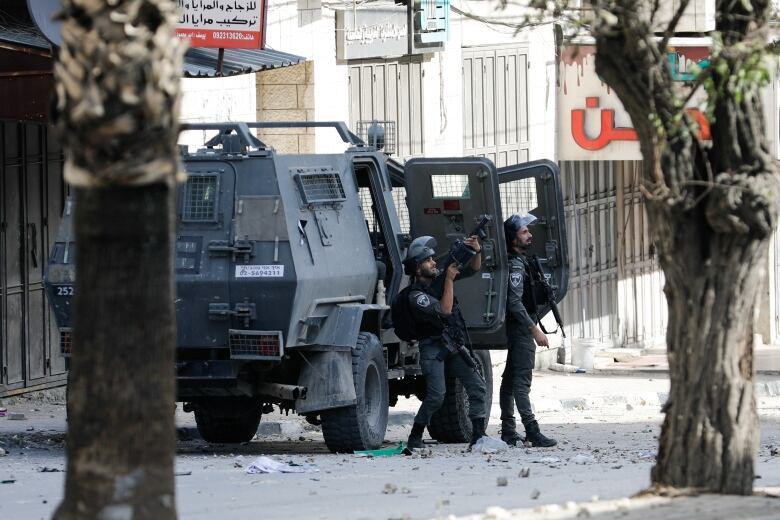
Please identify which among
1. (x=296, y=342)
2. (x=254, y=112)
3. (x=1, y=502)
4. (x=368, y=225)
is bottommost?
(x=1, y=502)

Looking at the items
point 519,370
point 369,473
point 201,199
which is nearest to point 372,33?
point 519,370

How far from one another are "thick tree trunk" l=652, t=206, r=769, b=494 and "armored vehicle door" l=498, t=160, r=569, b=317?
5.77m

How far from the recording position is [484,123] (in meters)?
21.0

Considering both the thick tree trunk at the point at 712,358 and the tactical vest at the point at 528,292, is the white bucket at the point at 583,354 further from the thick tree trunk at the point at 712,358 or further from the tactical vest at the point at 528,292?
the thick tree trunk at the point at 712,358

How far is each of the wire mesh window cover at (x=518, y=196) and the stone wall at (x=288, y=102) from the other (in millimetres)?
3865

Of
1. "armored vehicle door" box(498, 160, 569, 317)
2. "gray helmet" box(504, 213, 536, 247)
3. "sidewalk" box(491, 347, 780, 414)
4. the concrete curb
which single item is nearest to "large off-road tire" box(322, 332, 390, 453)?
"gray helmet" box(504, 213, 536, 247)

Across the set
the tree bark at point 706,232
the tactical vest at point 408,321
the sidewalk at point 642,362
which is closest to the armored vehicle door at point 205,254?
Result: the tactical vest at point 408,321

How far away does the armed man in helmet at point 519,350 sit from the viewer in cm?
1235

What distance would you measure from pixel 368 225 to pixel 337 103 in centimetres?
603

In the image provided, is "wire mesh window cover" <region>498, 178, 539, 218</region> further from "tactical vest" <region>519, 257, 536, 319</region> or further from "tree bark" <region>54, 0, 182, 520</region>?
"tree bark" <region>54, 0, 182, 520</region>

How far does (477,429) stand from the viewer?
1202 cm

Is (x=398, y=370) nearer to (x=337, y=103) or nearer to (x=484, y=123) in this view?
(x=337, y=103)

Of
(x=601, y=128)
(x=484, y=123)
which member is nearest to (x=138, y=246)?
(x=484, y=123)

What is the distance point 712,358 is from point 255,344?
13.0ft
